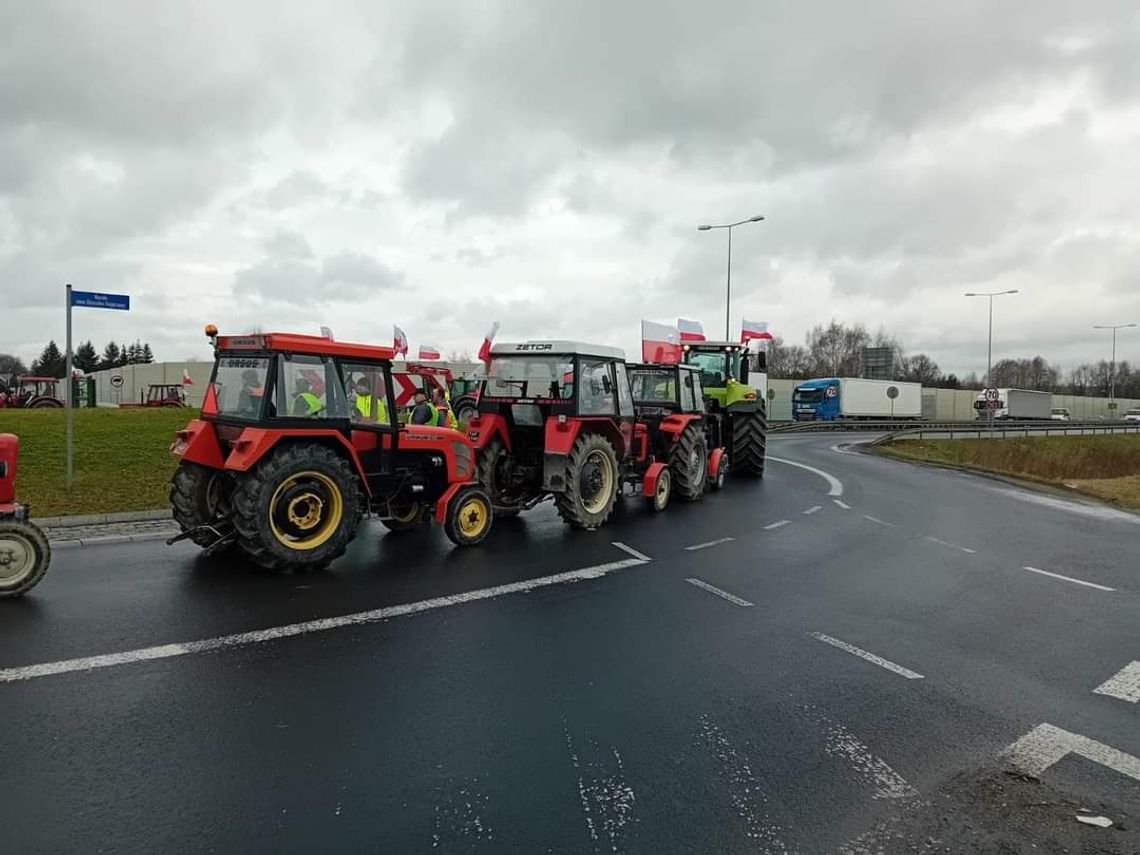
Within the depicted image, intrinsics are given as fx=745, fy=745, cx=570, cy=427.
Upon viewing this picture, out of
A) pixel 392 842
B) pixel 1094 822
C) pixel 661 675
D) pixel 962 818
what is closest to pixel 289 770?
pixel 392 842

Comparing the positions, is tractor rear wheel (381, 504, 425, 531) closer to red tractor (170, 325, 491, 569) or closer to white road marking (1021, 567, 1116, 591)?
red tractor (170, 325, 491, 569)

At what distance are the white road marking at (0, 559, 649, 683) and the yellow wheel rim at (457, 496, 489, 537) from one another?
1.48 metres

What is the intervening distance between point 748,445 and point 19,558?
13.4 metres

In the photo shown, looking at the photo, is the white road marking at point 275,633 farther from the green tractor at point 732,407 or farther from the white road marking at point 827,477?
the green tractor at point 732,407

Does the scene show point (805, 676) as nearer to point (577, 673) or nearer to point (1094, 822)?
point (577, 673)

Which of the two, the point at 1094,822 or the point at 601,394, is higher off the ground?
the point at 601,394

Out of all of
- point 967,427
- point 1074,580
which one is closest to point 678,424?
point 1074,580

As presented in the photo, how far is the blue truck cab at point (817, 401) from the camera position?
173 ft

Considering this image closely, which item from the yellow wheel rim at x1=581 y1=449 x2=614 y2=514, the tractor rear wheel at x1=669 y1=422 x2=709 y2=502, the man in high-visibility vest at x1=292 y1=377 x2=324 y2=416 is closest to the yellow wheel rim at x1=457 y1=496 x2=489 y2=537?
the yellow wheel rim at x1=581 y1=449 x2=614 y2=514

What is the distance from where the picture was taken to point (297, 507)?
6824 mm

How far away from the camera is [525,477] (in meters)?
10.0

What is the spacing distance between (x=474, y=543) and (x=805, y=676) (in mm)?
4378

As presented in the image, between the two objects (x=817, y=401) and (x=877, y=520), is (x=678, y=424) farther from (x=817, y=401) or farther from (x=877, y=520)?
(x=817, y=401)

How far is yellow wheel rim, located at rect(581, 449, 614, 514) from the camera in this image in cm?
970
